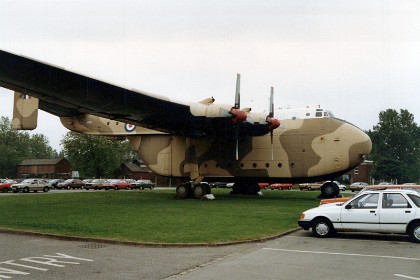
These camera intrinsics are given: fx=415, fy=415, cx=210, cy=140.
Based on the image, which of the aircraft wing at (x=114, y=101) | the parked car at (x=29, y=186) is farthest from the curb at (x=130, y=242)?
the parked car at (x=29, y=186)

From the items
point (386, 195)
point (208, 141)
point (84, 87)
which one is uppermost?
point (84, 87)

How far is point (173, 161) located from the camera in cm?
3066

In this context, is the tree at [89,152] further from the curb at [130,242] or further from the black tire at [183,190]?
the curb at [130,242]

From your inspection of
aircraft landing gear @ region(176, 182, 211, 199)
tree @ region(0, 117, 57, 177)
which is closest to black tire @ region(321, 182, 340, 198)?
aircraft landing gear @ region(176, 182, 211, 199)

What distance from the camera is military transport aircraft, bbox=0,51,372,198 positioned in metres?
21.4

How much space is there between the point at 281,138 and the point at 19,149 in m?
107

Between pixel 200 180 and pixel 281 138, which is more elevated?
pixel 281 138

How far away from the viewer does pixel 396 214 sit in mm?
12062

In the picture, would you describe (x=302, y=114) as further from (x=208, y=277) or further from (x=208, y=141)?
(x=208, y=277)

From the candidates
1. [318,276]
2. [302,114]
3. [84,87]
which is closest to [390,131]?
[302,114]

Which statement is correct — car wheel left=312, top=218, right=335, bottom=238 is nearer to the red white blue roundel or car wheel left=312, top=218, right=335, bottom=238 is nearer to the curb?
the curb

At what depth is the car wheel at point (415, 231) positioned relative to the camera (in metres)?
11.8

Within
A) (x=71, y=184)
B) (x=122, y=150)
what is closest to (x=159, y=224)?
(x=71, y=184)

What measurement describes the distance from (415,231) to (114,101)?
16.4 m
